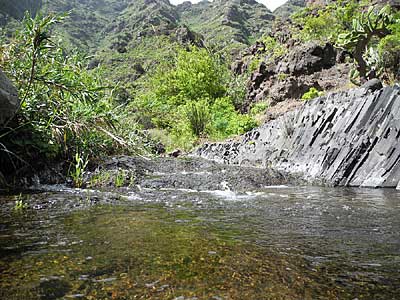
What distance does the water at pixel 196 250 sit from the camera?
87.6 inches

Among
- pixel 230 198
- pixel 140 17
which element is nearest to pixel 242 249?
pixel 230 198

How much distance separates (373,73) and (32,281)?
51.8 feet

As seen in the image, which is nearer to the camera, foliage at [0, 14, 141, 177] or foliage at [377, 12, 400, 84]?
foliage at [0, 14, 141, 177]

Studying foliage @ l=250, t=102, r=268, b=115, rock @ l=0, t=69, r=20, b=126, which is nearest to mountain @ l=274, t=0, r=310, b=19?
foliage @ l=250, t=102, r=268, b=115

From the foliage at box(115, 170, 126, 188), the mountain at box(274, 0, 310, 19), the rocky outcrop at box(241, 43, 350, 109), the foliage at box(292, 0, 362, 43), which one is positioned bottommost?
the foliage at box(115, 170, 126, 188)

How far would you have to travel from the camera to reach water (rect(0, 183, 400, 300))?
2225 millimetres

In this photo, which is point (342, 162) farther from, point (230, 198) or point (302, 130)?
point (230, 198)

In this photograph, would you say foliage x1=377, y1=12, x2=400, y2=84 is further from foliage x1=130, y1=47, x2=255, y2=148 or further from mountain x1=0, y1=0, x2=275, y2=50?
mountain x1=0, y1=0, x2=275, y2=50

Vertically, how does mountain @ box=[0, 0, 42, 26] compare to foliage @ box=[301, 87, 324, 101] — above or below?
above

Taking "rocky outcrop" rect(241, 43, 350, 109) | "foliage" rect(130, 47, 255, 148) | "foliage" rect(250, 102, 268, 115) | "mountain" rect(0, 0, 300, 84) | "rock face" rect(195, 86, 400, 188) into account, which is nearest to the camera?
"rock face" rect(195, 86, 400, 188)

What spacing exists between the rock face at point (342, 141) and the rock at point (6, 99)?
277 inches

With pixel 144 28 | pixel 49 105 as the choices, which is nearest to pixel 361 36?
pixel 49 105

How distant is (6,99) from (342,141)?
797 cm

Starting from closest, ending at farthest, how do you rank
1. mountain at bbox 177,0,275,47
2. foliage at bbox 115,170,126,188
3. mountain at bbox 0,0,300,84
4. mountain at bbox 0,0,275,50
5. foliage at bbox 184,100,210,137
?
foliage at bbox 115,170,126,188 < foliage at bbox 184,100,210,137 < mountain at bbox 0,0,300,84 < mountain at bbox 0,0,275,50 < mountain at bbox 177,0,275,47
